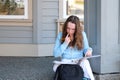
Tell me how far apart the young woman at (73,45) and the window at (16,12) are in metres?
4.24

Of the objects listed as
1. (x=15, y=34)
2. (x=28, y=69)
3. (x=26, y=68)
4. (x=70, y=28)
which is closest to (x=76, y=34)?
(x=70, y=28)

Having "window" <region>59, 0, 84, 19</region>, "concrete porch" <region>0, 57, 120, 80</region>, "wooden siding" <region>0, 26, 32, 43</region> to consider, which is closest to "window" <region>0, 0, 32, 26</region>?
"wooden siding" <region>0, 26, 32, 43</region>

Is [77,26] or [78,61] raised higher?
[77,26]

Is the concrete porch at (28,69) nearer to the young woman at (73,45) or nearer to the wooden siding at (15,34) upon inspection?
the wooden siding at (15,34)

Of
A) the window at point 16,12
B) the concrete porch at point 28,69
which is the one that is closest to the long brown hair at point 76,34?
the concrete porch at point 28,69

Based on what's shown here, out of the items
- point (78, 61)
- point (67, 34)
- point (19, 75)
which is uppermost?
point (67, 34)

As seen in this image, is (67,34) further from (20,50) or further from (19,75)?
(20,50)

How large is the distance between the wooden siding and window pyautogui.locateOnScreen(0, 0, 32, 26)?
13 centimetres

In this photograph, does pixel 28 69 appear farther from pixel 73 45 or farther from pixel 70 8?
pixel 70 8

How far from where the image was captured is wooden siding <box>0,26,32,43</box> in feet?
30.9

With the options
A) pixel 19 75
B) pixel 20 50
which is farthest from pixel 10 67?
pixel 20 50

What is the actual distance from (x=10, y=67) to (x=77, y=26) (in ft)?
9.57

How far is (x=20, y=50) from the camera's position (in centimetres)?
944

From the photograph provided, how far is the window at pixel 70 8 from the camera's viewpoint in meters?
9.45
